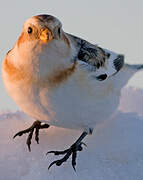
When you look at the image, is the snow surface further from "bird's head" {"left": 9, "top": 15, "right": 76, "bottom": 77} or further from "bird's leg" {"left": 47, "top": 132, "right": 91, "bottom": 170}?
"bird's head" {"left": 9, "top": 15, "right": 76, "bottom": 77}

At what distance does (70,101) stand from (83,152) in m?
0.59

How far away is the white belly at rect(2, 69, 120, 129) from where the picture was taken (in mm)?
4062

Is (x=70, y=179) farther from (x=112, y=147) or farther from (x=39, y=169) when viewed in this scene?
(x=112, y=147)

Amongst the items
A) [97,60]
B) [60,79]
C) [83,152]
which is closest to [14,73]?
[60,79]

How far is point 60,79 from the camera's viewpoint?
3963 mm

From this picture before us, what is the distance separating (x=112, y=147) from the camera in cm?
463

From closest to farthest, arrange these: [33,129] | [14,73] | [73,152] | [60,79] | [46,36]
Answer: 1. [46,36]
2. [60,79]
3. [14,73]
4. [73,152]
5. [33,129]

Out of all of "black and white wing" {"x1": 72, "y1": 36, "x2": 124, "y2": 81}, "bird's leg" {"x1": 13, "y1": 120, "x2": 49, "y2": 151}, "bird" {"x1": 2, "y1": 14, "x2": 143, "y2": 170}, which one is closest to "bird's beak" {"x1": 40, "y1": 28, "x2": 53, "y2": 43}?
"bird" {"x1": 2, "y1": 14, "x2": 143, "y2": 170}

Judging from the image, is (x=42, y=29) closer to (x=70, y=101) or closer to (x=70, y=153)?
(x=70, y=101)

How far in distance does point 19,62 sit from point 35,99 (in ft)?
1.09

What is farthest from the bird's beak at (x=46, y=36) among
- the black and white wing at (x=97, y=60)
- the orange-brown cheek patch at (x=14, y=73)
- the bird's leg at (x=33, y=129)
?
the bird's leg at (x=33, y=129)

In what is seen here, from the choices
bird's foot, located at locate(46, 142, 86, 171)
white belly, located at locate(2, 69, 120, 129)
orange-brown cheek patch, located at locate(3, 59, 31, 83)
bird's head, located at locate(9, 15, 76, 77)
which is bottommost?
bird's foot, located at locate(46, 142, 86, 171)

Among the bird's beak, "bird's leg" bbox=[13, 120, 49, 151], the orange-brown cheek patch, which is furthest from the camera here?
"bird's leg" bbox=[13, 120, 49, 151]

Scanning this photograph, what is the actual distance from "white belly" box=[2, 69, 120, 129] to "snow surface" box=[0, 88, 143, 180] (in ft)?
0.81
